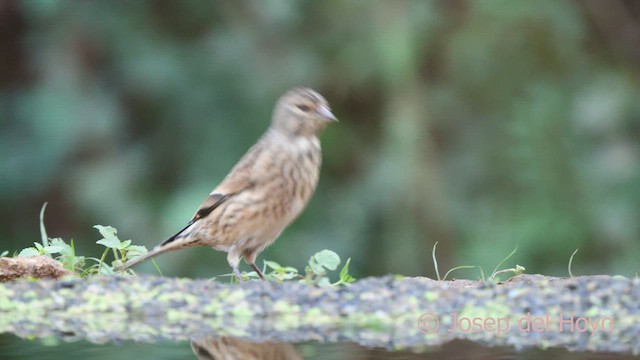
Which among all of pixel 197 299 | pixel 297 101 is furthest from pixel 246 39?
pixel 197 299

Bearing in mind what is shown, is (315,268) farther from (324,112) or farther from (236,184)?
(324,112)

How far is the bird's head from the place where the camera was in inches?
219

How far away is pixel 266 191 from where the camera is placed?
5.40 meters

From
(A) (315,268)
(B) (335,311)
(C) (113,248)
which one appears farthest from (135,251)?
(B) (335,311)

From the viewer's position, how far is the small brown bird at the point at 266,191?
541 cm

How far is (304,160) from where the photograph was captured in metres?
5.44

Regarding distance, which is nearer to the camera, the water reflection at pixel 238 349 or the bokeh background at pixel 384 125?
the water reflection at pixel 238 349

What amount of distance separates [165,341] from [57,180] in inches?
240

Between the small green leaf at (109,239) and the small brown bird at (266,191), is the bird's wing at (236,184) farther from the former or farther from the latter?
the small green leaf at (109,239)

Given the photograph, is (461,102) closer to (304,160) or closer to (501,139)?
(501,139)

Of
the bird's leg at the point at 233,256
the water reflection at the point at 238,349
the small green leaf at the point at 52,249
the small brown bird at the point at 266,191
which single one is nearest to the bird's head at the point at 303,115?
the small brown bird at the point at 266,191

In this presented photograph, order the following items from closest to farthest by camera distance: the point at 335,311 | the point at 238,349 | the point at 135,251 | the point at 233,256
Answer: the point at 238,349, the point at 335,311, the point at 135,251, the point at 233,256

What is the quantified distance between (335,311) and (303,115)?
1.59m

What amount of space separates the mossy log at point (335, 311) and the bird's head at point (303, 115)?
1.16 m
